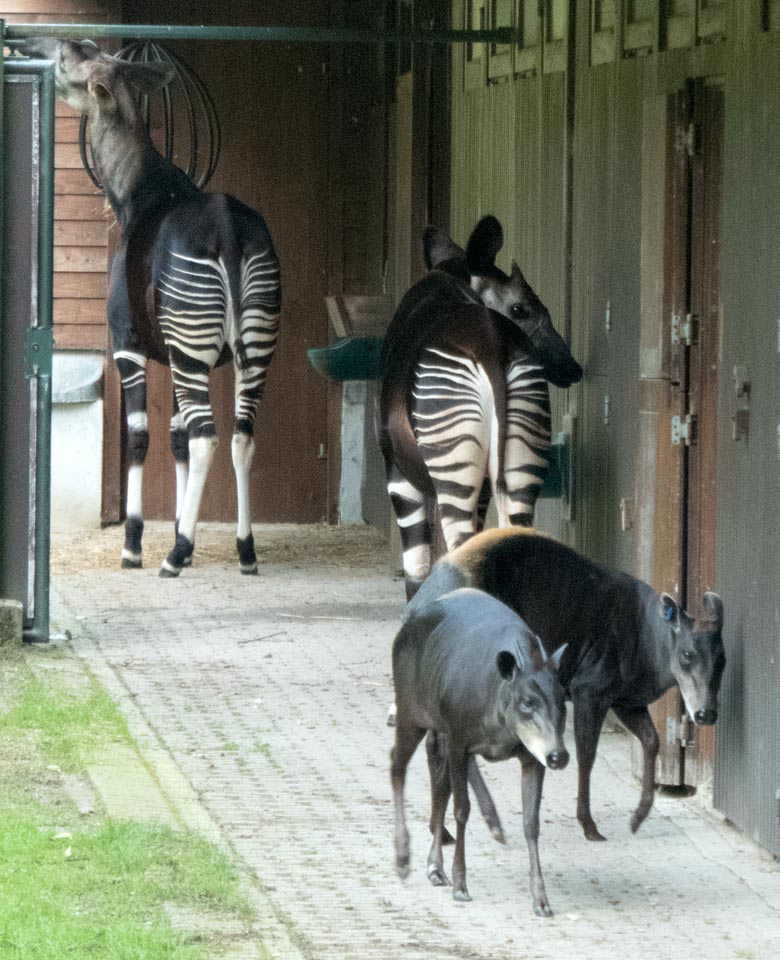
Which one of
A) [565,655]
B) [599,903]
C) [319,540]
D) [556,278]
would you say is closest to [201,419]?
[319,540]

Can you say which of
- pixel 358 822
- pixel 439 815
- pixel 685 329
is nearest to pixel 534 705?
pixel 439 815

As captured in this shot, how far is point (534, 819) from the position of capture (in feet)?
17.5

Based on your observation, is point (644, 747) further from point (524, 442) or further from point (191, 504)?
point (191, 504)

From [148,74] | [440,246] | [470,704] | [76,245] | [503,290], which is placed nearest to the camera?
[470,704]

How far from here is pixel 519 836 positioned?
247 inches

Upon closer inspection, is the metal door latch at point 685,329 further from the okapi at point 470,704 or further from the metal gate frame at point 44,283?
the metal gate frame at point 44,283

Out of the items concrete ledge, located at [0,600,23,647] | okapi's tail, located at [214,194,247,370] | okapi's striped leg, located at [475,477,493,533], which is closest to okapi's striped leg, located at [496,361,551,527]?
okapi's striped leg, located at [475,477,493,533]

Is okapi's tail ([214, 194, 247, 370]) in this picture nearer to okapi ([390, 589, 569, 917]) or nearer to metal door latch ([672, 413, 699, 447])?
metal door latch ([672, 413, 699, 447])

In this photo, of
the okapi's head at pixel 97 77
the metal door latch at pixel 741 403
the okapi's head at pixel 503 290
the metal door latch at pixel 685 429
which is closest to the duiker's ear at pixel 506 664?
the metal door latch at pixel 741 403

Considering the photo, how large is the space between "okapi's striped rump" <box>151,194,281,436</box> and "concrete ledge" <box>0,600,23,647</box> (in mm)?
2811

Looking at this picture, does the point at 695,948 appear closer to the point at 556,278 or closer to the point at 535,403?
the point at 535,403

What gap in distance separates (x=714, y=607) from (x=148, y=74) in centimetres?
720

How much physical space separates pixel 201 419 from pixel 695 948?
6967 millimetres

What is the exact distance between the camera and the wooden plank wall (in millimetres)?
13078
